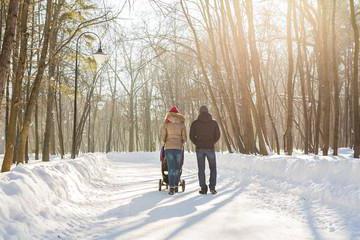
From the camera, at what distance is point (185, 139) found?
9836 mm

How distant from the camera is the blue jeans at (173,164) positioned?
31.8 feet

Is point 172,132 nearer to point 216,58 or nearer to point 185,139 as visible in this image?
point 185,139

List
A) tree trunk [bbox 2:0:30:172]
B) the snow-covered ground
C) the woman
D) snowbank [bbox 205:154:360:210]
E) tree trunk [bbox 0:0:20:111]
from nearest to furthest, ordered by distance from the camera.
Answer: the snow-covered ground
tree trunk [bbox 0:0:20:111]
snowbank [bbox 205:154:360:210]
the woman
tree trunk [bbox 2:0:30:172]

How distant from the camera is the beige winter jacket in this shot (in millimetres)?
9812

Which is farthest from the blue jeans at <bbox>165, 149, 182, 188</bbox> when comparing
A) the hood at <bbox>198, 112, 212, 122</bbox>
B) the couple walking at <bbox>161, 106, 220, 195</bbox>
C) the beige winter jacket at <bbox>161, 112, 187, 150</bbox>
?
the hood at <bbox>198, 112, 212, 122</bbox>

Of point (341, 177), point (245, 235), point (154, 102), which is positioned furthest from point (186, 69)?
point (245, 235)

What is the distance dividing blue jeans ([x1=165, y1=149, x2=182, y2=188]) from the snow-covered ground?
1.40 feet

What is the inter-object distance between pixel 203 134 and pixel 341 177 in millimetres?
3207

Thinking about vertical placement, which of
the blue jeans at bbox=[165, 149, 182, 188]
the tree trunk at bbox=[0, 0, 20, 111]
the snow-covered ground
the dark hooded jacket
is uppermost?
the tree trunk at bbox=[0, 0, 20, 111]

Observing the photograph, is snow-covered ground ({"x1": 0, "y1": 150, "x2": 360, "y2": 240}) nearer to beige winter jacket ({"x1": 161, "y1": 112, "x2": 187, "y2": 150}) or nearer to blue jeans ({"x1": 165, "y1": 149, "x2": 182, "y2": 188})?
blue jeans ({"x1": 165, "y1": 149, "x2": 182, "y2": 188})

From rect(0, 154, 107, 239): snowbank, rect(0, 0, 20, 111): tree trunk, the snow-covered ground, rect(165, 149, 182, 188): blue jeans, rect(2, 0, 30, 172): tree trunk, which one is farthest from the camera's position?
rect(2, 0, 30, 172): tree trunk

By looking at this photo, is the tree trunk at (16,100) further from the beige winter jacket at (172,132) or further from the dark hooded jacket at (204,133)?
the dark hooded jacket at (204,133)

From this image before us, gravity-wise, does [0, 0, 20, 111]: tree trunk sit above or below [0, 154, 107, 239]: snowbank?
above

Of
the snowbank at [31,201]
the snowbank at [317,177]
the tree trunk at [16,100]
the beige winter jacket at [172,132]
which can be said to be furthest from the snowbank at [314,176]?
the tree trunk at [16,100]
